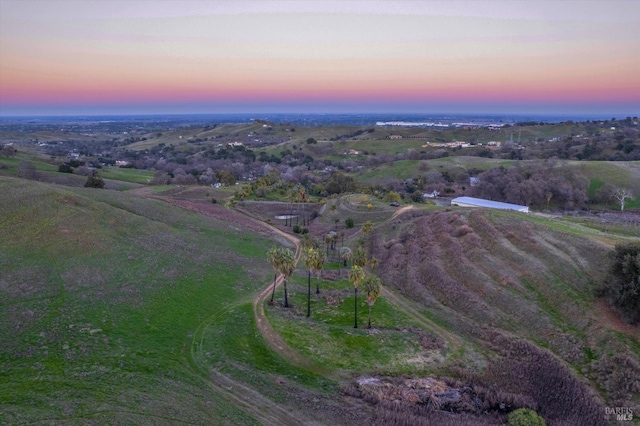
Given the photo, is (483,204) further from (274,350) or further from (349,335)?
(274,350)

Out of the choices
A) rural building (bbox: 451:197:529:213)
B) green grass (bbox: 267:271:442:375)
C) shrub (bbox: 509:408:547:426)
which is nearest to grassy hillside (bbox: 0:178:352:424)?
green grass (bbox: 267:271:442:375)

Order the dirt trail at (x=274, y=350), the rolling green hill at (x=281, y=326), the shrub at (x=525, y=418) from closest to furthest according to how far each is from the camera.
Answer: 1. the shrub at (x=525, y=418)
2. the dirt trail at (x=274, y=350)
3. the rolling green hill at (x=281, y=326)

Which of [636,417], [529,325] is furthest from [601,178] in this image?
[636,417]

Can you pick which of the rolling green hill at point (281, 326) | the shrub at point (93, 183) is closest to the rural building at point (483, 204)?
the rolling green hill at point (281, 326)

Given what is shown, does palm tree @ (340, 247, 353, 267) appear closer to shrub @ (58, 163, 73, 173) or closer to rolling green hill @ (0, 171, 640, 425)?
rolling green hill @ (0, 171, 640, 425)

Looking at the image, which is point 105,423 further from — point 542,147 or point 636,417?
point 542,147

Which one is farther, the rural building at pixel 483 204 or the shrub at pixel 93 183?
the shrub at pixel 93 183

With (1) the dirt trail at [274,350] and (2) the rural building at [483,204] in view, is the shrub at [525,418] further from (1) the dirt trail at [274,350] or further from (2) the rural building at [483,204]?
(2) the rural building at [483,204]

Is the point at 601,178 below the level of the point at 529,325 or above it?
above
